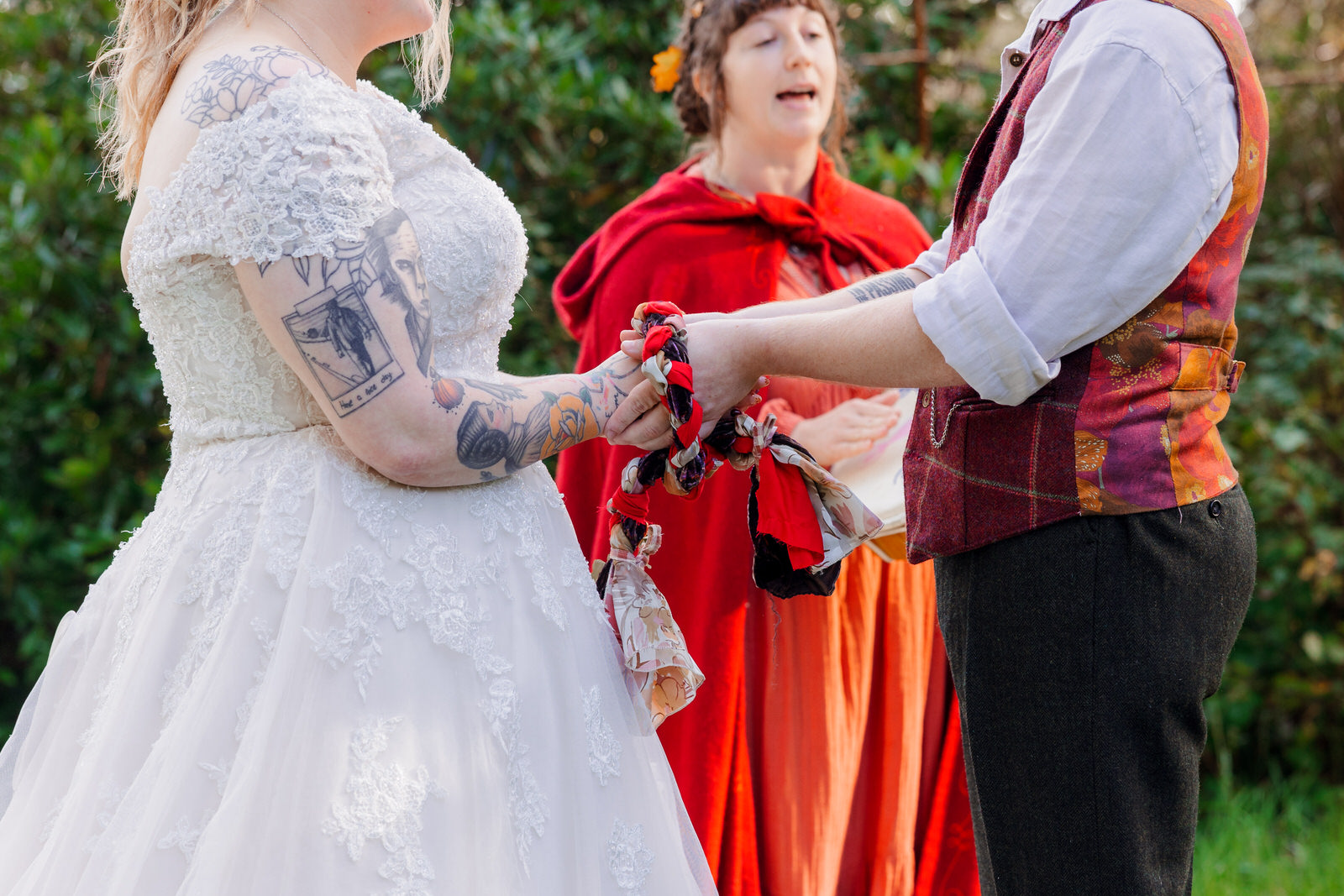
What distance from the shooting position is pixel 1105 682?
51.2 inches

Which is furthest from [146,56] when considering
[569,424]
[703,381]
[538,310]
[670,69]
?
[538,310]

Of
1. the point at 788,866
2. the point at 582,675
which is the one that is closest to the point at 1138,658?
the point at 582,675

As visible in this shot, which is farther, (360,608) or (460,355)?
(460,355)

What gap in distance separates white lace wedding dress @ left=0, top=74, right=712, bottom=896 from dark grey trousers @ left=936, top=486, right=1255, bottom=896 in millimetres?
443

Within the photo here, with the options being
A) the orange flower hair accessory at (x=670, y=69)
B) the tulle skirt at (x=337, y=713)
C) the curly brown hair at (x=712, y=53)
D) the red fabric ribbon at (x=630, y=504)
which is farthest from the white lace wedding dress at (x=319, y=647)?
the orange flower hair accessory at (x=670, y=69)

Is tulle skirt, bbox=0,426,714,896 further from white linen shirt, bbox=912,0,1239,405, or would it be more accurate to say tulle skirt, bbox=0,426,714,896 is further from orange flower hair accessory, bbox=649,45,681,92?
orange flower hair accessory, bbox=649,45,681,92

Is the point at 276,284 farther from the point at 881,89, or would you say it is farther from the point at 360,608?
the point at 881,89

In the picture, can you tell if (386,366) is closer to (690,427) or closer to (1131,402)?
(690,427)

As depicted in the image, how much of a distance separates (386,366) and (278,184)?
0.76 ft

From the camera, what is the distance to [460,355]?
4.85ft

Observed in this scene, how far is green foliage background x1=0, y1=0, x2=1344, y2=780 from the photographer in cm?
339

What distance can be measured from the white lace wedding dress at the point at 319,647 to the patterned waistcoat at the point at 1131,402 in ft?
1.87

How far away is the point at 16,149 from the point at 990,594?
11.3 ft

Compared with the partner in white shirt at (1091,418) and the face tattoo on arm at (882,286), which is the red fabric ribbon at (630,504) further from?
the face tattoo on arm at (882,286)
